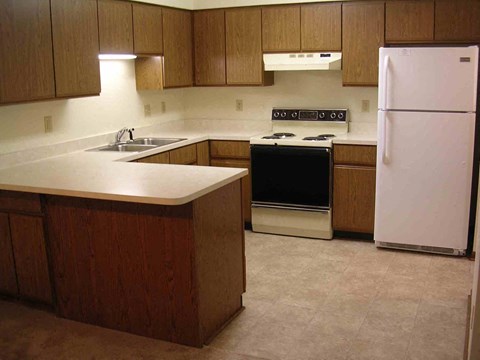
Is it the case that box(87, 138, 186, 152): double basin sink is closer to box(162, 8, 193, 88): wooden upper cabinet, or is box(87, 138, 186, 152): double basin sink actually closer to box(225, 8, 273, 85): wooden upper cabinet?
box(162, 8, 193, 88): wooden upper cabinet

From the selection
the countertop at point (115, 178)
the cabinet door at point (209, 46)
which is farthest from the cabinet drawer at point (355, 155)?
the countertop at point (115, 178)

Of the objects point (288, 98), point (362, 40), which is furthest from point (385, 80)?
point (288, 98)

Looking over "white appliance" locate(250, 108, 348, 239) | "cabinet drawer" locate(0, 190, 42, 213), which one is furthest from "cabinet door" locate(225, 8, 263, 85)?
"cabinet drawer" locate(0, 190, 42, 213)

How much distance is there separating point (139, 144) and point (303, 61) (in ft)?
5.32

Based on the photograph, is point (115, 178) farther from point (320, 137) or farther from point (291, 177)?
point (320, 137)

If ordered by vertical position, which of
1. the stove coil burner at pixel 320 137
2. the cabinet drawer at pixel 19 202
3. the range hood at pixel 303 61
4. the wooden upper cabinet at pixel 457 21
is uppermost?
the wooden upper cabinet at pixel 457 21

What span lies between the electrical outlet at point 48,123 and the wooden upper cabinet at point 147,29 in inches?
35.2

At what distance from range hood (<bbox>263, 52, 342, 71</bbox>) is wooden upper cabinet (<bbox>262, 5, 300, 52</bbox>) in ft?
0.23

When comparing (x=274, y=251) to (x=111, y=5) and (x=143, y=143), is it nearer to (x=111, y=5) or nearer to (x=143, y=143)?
(x=143, y=143)

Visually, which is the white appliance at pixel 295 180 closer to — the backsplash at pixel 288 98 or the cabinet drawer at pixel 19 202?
the backsplash at pixel 288 98

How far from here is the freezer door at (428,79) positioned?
4086 millimetres

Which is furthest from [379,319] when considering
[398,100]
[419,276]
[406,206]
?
[398,100]

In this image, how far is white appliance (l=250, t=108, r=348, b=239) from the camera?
187 inches

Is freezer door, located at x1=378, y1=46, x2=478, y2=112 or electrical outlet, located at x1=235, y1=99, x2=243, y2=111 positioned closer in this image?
freezer door, located at x1=378, y1=46, x2=478, y2=112
